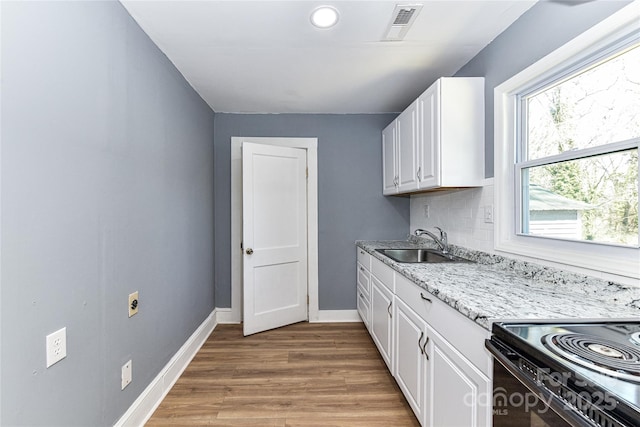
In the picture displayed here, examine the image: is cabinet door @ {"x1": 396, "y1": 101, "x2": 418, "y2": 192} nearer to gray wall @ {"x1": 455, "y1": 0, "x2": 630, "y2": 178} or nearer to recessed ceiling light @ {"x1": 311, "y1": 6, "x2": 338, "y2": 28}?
gray wall @ {"x1": 455, "y1": 0, "x2": 630, "y2": 178}

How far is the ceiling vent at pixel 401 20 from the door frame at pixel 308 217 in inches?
62.4

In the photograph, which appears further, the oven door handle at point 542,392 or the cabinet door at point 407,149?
the cabinet door at point 407,149

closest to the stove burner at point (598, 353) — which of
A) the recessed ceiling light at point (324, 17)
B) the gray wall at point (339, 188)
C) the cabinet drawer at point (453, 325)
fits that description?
the cabinet drawer at point (453, 325)

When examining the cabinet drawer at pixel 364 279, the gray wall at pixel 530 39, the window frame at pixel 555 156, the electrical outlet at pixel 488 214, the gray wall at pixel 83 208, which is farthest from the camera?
the cabinet drawer at pixel 364 279

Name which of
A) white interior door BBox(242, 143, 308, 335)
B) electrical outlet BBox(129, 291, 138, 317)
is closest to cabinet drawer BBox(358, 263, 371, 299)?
white interior door BBox(242, 143, 308, 335)

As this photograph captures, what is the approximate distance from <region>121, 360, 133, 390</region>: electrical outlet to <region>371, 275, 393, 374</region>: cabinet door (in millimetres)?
1618

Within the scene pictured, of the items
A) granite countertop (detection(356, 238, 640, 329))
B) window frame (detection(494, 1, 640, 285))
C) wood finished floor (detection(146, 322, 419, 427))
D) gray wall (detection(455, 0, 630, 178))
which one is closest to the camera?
granite countertop (detection(356, 238, 640, 329))

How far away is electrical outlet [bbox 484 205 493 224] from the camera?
1956 millimetres

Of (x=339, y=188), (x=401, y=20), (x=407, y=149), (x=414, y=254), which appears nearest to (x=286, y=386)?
(x=414, y=254)

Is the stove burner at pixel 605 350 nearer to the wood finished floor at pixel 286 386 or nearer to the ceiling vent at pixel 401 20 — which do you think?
the wood finished floor at pixel 286 386

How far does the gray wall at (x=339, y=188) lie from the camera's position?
3.27 meters

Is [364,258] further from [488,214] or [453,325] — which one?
[453,325]

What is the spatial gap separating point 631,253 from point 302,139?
2.77 meters

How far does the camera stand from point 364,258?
2.94 meters
